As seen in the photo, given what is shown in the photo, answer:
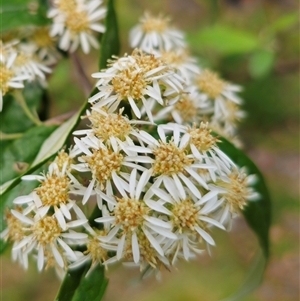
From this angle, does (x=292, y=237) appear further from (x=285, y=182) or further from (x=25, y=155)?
(x=25, y=155)

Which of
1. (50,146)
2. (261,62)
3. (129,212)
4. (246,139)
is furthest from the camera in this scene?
(246,139)

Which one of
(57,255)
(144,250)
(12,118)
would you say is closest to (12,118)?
(12,118)

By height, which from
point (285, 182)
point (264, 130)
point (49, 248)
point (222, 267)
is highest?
point (49, 248)

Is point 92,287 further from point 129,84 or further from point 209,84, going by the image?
point 209,84

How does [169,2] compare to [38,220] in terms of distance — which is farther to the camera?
[169,2]

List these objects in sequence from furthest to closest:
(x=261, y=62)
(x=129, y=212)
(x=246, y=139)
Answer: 1. (x=246, y=139)
2. (x=261, y=62)
3. (x=129, y=212)

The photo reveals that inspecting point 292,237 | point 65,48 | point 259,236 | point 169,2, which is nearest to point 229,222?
point 259,236
